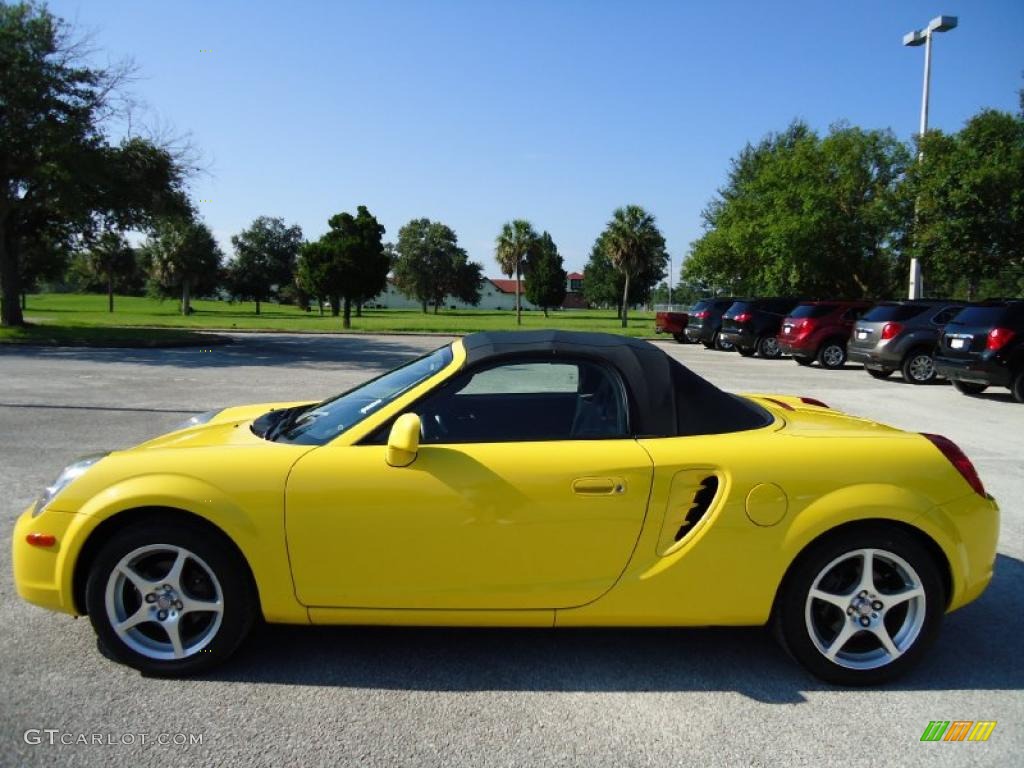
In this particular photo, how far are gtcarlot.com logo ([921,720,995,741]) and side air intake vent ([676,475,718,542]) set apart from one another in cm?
111

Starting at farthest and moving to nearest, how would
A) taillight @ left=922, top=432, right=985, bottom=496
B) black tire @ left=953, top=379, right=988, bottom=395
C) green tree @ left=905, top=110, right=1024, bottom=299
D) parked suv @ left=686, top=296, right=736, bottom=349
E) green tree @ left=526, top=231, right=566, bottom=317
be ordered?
green tree @ left=526, top=231, right=566, bottom=317, parked suv @ left=686, top=296, right=736, bottom=349, green tree @ left=905, top=110, right=1024, bottom=299, black tire @ left=953, top=379, right=988, bottom=395, taillight @ left=922, top=432, right=985, bottom=496

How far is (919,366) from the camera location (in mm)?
14953

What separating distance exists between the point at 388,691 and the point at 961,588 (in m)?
2.44

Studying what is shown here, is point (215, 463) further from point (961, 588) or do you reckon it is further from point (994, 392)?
point (994, 392)

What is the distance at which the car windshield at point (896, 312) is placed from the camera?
50.1ft

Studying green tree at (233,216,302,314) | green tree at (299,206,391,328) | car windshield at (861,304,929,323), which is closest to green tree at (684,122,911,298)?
car windshield at (861,304,929,323)

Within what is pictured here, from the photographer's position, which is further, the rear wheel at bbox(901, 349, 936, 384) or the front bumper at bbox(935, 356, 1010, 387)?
the rear wheel at bbox(901, 349, 936, 384)

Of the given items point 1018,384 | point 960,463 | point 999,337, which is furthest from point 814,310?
point 960,463

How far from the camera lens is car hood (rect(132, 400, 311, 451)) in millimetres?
3299

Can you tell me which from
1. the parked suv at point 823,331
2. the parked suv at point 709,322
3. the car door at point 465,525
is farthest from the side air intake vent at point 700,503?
the parked suv at point 709,322

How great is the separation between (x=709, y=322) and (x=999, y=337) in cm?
1383

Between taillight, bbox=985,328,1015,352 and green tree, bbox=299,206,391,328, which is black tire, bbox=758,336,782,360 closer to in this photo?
taillight, bbox=985,328,1015,352

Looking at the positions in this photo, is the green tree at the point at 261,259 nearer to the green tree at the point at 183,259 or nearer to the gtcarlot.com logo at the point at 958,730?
the green tree at the point at 183,259

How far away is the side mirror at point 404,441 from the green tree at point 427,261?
Answer: 97317 millimetres
